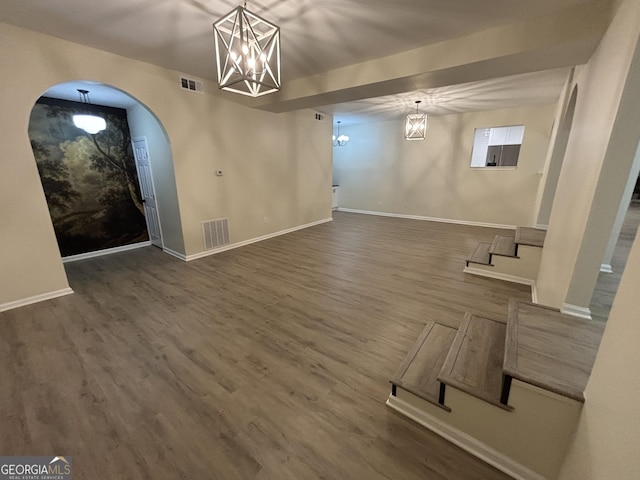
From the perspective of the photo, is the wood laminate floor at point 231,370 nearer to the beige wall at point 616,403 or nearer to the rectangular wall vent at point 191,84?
the beige wall at point 616,403

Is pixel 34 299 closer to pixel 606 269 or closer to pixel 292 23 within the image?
pixel 292 23

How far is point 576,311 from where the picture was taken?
6.61ft

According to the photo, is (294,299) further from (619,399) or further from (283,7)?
(283,7)

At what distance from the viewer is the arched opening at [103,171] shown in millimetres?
4258

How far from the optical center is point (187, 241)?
15.2ft

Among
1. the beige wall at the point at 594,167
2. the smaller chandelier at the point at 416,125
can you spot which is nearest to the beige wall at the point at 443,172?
the smaller chandelier at the point at 416,125

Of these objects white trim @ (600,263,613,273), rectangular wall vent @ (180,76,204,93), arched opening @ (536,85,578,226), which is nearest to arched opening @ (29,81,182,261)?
rectangular wall vent @ (180,76,204,93)

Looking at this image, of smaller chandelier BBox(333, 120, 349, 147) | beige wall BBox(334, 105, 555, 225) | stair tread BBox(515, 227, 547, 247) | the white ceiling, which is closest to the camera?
the white ceiling

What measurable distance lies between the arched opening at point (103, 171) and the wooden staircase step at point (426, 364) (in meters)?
4.41

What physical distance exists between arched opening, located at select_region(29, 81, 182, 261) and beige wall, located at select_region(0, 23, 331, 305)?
0.40m

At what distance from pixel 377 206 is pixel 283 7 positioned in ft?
23.2

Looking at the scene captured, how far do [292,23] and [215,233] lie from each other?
3683mm

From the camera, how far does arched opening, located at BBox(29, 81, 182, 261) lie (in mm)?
4258

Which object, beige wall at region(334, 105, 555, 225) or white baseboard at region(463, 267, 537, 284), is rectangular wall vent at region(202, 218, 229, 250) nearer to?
white baseboard at region(463, 267, 537, 284)
